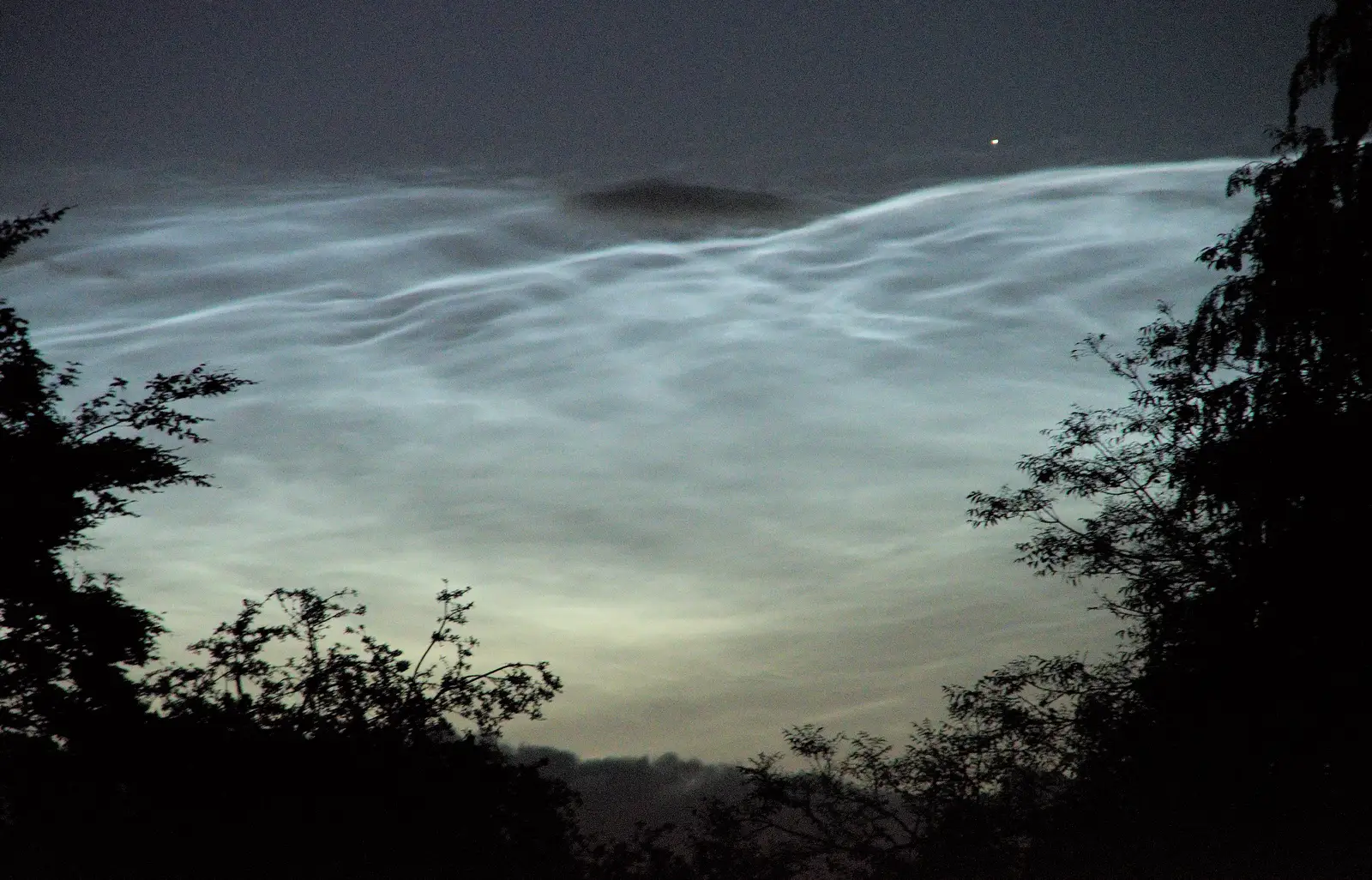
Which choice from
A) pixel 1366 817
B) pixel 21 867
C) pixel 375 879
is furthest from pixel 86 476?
pixel 1366 817

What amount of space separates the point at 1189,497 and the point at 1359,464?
177cm

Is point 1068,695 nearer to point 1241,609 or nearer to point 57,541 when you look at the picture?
point 1241,609

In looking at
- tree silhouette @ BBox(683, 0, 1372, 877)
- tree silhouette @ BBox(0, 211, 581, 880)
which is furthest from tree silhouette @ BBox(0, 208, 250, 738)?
tree silhouette @ BBox(683, 0, 1372, 877)

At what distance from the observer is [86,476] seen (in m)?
16.3

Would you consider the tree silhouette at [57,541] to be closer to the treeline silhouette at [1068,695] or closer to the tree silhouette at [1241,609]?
the treeline silhouette at [1068,695]

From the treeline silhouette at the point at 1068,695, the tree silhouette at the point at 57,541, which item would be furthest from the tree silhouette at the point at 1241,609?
the tree silhouette at the point at 57,541

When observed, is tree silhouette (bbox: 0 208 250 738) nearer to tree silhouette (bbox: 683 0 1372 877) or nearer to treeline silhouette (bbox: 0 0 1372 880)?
treeline silhouette (bbox: 0 0 1372 880)

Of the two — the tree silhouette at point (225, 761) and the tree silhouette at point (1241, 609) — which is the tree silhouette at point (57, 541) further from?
the tree silhouette at point (1241, 609)

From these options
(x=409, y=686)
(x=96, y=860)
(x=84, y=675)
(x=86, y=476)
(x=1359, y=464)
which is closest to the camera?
(x=1359, y=464)

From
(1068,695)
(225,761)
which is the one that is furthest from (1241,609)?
(225,761)

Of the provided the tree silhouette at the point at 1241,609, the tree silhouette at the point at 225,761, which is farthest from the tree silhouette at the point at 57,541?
the tree silhouette at the point at 1241,609

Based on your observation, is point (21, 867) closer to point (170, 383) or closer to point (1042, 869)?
point (170, 383)

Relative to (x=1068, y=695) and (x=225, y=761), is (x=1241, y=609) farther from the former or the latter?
(x=225, y=761)

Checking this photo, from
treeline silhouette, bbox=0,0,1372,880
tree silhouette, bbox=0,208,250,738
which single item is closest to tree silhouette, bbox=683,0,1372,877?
treeline silhouette, bbox=0,0,1372,880
